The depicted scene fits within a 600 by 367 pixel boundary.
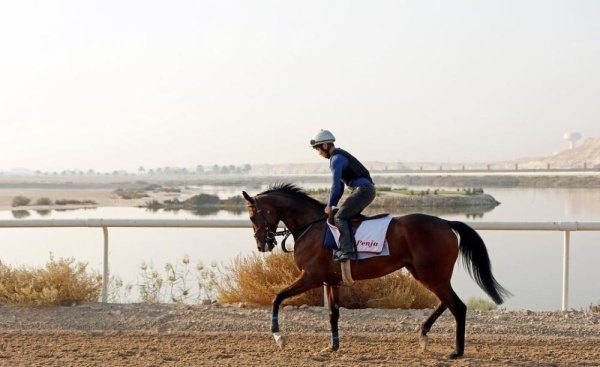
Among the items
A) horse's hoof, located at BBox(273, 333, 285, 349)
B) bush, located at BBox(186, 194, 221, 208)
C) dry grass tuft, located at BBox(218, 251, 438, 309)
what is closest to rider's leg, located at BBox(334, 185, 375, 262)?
horse's hoof, located at BBox(273, 333, 285, 349)

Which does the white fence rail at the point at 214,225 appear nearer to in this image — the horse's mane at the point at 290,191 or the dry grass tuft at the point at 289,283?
the dry grass tuft at the point at 289,283

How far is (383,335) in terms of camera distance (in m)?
6.88

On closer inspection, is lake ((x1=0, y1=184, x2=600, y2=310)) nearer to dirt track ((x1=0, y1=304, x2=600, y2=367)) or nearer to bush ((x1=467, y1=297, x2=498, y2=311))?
bush ((x1=467, y1=297, x2=498, y2=311))

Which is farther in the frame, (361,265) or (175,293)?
(175,293)

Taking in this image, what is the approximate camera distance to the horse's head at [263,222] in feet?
22.3

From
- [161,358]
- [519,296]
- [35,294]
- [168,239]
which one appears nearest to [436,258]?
[161,358]

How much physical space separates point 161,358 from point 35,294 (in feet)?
9.61

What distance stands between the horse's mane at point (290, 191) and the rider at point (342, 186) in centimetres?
41

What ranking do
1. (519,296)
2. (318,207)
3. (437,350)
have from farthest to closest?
(519,296) → (318,207) → (437,350)

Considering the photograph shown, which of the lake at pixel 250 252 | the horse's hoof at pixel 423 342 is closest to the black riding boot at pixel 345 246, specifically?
the horse's hoof at pixel 423 342

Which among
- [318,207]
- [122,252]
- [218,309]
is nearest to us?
[318,207]

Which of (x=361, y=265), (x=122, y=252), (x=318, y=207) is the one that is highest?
(x=318, y=207)

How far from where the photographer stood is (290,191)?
23.0ft

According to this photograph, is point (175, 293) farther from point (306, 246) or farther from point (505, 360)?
point (505, 360)
